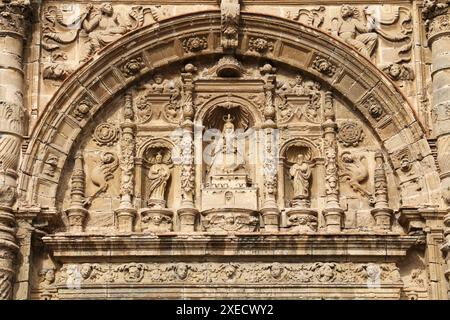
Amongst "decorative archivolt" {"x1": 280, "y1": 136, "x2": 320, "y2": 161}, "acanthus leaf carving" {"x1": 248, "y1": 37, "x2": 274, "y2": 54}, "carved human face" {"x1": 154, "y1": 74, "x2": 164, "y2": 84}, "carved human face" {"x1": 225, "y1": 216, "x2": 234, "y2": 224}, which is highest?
"acanthus leaf carving" {"x1": 248, "y1": 37, "x2": 274, "y2": 54}

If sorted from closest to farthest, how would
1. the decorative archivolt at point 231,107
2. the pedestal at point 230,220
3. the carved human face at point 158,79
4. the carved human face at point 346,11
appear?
the pedestal at point 230,220 → the decorative archivolt at point 231,107 → the carved human face at point 346,11 → the carved human face at point 158,79

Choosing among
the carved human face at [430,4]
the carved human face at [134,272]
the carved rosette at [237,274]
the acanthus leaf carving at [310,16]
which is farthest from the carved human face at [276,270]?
the carved human face at [430,4]

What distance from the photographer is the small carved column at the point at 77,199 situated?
13516 millimetres

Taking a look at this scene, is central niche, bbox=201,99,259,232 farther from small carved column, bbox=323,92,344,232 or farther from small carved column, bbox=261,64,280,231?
small carved column, bbox=323,92,344,232

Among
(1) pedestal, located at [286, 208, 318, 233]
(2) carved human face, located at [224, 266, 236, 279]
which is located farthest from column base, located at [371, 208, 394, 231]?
(2) carved human face, located at [224, 266, 236, 279]

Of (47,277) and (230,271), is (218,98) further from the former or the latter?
(47,277)

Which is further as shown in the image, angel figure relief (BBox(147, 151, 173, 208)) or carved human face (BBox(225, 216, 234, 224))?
angel figure relief (BBox(147, 151, 173, 208))

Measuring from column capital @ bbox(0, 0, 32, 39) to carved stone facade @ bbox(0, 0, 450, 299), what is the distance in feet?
0.06

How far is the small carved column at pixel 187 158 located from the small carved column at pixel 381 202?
221 centimetres

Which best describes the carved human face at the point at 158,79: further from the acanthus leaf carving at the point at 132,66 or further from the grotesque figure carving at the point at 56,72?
the grotesque figure carving at the point at 56,72

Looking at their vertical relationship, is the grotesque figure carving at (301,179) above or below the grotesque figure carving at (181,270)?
above

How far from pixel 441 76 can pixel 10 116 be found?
522cm

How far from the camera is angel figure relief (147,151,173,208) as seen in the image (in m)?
13.7

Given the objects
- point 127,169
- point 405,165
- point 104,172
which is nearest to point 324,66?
point 405,165
